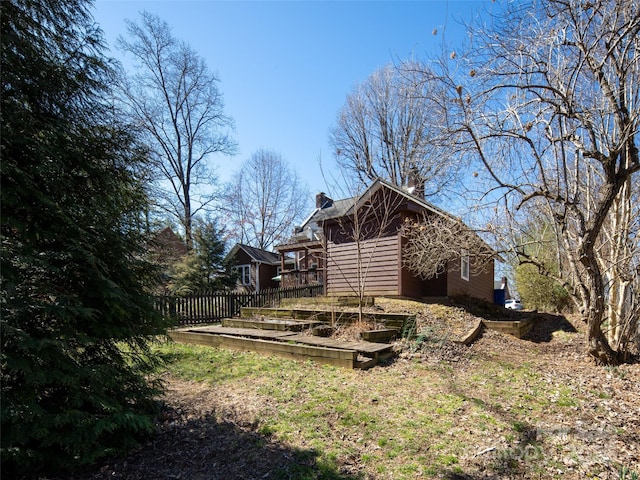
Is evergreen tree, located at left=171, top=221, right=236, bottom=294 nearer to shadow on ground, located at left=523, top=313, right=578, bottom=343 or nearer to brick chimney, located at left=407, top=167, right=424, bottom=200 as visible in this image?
brick chimney, located at left=407, top=167, right=424, bottom=200

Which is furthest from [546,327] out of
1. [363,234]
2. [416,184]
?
[363,234]

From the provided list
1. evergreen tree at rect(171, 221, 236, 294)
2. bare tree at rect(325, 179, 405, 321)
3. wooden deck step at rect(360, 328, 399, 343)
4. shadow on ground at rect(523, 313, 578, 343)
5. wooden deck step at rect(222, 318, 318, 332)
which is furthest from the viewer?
evergreen tree at rect(171, 221, 236, 294)

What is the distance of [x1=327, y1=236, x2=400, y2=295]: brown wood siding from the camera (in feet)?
37.9

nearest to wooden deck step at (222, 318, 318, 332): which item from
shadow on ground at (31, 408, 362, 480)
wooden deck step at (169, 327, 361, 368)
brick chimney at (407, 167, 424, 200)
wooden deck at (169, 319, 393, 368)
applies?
wooden deck at (169, 319, 393, 368)

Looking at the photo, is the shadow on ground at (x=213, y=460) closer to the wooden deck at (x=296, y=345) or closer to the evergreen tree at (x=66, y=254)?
the evergreen tree at (x=66, y=254)

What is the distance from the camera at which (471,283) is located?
1487cm

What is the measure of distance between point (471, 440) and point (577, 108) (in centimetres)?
567

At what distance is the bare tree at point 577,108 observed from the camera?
16.4 feet

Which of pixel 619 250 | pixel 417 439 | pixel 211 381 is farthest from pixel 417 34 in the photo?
pixel 211 381

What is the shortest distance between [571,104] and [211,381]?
7.10 metres

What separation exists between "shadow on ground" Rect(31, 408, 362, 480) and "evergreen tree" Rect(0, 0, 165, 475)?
23 cm

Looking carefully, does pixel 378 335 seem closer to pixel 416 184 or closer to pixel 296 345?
pixel 296 345

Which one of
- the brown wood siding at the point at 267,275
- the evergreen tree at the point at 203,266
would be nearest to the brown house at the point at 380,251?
the evergreen tree at the point at 203,266

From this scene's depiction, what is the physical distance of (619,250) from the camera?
6012 millimetres
